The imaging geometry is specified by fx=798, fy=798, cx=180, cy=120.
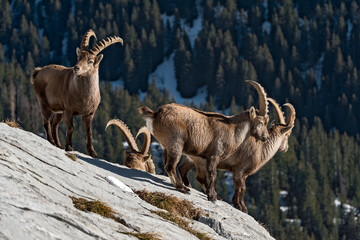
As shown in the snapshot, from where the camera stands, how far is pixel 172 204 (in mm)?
18609

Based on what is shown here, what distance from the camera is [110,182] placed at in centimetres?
1859

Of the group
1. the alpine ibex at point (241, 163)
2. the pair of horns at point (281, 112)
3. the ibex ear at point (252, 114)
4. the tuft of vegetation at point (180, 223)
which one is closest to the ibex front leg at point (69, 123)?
the alpine ibex at point (241, 163)

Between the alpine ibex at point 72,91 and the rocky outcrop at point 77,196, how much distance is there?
1.50m

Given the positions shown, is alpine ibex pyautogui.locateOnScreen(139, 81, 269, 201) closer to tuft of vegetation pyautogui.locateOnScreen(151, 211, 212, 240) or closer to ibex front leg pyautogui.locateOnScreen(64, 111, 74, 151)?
ibex front leg pyautogui.locateOnScreen(64, 111, 74, 151)

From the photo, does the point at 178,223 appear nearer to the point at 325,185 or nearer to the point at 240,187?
the point at 240,187

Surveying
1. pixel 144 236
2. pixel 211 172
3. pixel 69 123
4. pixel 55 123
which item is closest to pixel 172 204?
pixel 211 172

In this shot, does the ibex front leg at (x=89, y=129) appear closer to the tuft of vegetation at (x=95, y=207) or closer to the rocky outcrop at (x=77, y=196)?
the rocky outcrop at (x=77, y=196)

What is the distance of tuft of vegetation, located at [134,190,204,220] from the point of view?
60.2 feet

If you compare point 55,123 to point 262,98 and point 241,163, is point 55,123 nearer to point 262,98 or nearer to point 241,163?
point 241,163

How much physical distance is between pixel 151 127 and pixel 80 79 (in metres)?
2.44

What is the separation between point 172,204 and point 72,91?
5327 millimetres

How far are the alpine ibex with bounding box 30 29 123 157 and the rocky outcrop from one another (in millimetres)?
1501

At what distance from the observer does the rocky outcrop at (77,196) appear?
40.7 feet

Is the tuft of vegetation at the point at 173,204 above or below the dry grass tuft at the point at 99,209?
below
